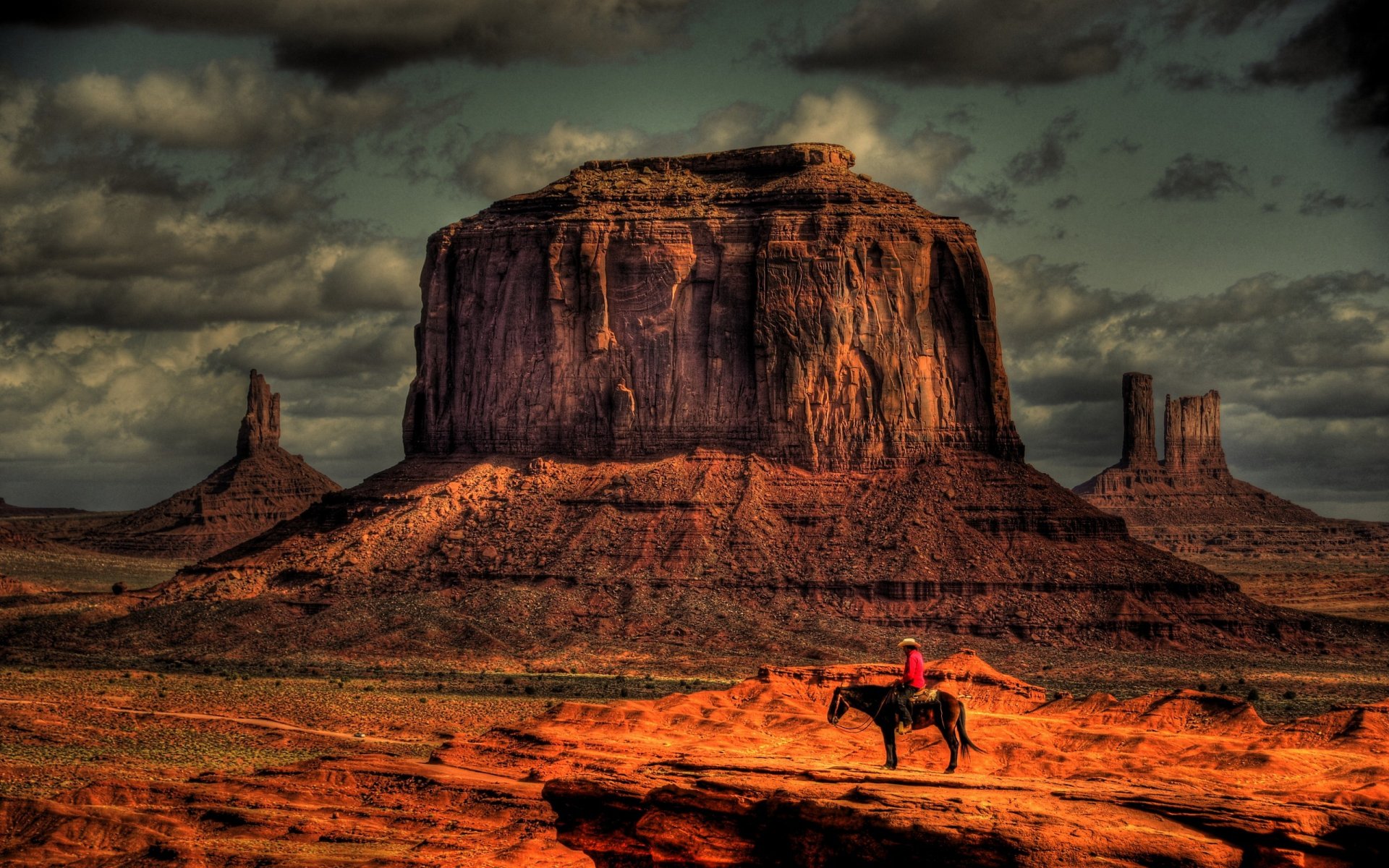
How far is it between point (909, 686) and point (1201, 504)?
168364 millimetres

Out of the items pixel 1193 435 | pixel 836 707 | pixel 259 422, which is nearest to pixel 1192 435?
pixel 1193 435

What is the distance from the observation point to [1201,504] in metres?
189

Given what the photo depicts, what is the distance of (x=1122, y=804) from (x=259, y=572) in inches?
2894

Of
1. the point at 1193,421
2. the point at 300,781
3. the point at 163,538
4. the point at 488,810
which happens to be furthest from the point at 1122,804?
the point at 1193,421

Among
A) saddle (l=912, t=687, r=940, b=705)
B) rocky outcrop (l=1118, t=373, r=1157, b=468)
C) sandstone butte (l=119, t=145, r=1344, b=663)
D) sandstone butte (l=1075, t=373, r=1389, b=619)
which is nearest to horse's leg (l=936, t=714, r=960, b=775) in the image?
saddle (l=912, t=687, r=940, b=705)

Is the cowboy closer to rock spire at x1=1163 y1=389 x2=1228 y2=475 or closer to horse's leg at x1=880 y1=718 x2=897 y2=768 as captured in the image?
horse's leg at x1=880 y1=718 x2=897 y2=768

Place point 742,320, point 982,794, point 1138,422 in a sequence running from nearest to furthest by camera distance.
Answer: point 982,794, point 742,320, point 1138,422

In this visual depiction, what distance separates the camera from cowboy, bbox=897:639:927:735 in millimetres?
28031

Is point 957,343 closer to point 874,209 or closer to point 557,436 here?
point 874,209

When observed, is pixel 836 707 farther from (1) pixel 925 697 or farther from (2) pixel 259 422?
(2) pixel 259 422

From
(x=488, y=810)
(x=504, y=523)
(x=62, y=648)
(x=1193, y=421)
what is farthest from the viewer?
(x=1193, y=421)

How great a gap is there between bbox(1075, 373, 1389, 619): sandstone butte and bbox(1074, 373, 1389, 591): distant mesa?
0.25 feet

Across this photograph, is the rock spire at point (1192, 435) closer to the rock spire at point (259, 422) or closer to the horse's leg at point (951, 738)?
the rock spire at point (259, 422)

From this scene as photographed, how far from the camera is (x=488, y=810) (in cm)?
3331
